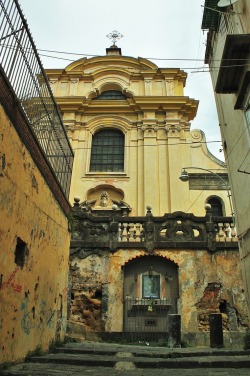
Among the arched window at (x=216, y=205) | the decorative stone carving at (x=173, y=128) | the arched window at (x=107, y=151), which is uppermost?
the decorative stone carving at (x=173, y=128)

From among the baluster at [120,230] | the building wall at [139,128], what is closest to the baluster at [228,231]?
the baluster at [120,230]

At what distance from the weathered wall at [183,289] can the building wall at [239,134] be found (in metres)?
2.89

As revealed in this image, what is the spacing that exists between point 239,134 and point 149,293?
20.3ft

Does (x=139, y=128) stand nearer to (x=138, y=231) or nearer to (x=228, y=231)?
(x=138, y=231)

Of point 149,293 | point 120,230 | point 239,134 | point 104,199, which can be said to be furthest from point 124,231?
point 239,134

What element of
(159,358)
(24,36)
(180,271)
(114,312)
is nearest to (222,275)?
(180,271)

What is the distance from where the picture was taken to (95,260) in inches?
496

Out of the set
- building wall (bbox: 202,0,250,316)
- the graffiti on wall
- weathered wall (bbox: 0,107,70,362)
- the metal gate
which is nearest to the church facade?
the metal gate

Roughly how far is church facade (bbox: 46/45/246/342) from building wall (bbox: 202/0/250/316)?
3.18 m

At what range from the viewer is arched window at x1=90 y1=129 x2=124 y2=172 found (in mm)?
19953

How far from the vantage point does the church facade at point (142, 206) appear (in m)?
A: 11.8

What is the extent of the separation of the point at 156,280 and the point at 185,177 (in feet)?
13.7

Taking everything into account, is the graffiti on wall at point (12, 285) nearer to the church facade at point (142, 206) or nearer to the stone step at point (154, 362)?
the stone step at point (154, 362)

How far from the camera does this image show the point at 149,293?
1220 cm
